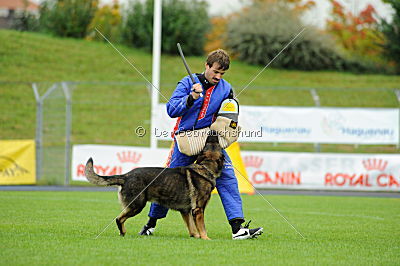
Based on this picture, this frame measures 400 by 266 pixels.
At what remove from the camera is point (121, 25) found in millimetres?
35750

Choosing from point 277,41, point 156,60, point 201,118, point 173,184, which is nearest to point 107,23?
point 277,41

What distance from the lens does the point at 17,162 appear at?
1694 cm

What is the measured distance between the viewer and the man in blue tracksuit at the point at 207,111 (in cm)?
726

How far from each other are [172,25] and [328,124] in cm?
1677

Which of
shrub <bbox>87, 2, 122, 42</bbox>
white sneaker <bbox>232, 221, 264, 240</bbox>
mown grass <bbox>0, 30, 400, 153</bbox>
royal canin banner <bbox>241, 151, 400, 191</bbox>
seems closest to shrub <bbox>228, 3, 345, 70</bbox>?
mown grass <bbox>0, 30, 400, 153</bbox>

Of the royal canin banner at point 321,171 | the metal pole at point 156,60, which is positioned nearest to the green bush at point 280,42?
the metal pole at point 156,60

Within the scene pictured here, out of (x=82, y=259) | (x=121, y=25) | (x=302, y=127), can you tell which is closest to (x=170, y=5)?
(x=121, y=25)

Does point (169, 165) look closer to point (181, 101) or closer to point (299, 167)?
point (181, 101)

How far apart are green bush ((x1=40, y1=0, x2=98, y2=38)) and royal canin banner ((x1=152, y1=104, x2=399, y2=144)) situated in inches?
717

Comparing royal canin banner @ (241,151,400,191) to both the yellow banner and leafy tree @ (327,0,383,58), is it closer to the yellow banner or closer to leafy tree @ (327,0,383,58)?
the yellow banner

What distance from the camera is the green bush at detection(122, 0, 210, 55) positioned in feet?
109

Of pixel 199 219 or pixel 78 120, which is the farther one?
pixel 78 120

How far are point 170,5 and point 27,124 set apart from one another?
498 inches

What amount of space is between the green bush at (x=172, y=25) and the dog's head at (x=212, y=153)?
25.8m
